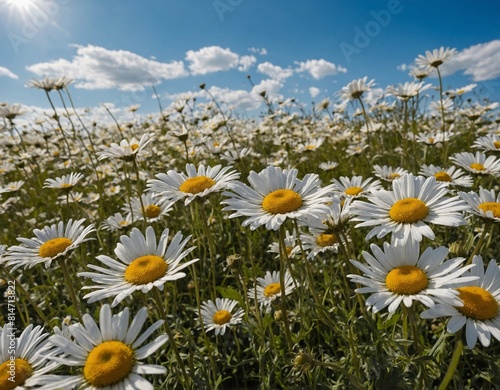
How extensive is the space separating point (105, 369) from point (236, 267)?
1051 mm

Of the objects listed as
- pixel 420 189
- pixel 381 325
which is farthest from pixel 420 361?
pixel 420 189

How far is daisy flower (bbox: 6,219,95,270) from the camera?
223 cm

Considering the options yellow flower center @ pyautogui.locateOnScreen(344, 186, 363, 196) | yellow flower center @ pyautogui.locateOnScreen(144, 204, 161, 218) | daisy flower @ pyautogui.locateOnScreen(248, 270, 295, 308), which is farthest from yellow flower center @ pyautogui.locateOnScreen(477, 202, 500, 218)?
yellow flower center @ pyautogui.locateOnScreen(144, 204, 161, 218)

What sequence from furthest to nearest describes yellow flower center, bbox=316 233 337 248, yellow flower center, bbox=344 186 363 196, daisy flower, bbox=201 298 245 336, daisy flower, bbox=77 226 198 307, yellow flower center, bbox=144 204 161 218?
yellow flower center, bbox=144 204 161 218, yellow flower center, bbox=344 186 363 196, yellow flower center, bbox=316 233 337 248, daisy flower, bbox=201 298 245 336, daisy flower, bbox=77 226 198 307

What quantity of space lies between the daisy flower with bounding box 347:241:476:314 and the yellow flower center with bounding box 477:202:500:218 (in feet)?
2.30

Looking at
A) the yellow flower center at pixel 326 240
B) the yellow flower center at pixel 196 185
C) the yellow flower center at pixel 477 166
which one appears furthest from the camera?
the yellow flower center at pixel 477 166

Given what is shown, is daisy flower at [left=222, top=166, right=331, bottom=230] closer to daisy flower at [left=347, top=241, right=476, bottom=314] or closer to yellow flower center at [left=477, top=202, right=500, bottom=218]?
daisy flower at [left=347, top=241, right=476, bottom=314]

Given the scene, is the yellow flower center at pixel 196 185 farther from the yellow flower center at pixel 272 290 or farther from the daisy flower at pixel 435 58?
the daisy flower at pixel 435 58

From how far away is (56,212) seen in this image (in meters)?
6.20

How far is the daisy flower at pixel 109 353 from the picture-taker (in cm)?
127

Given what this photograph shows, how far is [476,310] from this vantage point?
1.44 m

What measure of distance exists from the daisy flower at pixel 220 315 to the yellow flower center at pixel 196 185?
1021 millimetres

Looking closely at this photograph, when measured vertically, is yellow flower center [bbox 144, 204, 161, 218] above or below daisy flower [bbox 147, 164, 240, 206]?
below

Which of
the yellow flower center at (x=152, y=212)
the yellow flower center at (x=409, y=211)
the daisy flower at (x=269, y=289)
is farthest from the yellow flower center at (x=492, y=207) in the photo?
the yellow flower center at (x=152, y=212)
